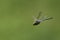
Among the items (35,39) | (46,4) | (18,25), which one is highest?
(46,4)

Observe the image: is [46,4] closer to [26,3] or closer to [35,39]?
[26,3]

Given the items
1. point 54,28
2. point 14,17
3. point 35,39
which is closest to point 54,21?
point 54,28

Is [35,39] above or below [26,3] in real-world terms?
below

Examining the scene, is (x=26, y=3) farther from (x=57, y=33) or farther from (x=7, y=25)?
(x=57, y=33)

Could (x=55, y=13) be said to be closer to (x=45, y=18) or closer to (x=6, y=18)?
(x=45, y=18)

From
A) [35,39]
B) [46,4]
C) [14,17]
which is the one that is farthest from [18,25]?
[46,4]

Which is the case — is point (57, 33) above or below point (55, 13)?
below
